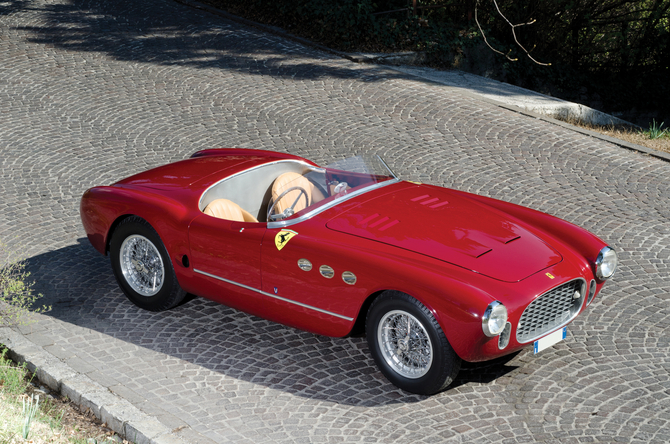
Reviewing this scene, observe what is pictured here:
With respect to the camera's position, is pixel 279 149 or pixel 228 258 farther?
pixel 279 149

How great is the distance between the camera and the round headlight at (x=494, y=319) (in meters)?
4.29

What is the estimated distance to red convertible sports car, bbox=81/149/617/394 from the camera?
4.49m

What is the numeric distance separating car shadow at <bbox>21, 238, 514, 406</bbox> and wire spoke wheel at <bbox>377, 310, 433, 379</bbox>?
21cm

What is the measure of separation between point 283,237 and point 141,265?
1.55m

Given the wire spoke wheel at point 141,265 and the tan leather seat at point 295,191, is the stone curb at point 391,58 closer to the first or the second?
the tan leather seat at point 295,191

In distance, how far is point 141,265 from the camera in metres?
5.94

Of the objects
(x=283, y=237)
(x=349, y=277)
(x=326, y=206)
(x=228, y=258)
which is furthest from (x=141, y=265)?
(x=349, y=277)

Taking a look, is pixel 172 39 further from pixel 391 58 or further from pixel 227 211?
pixel 227 211

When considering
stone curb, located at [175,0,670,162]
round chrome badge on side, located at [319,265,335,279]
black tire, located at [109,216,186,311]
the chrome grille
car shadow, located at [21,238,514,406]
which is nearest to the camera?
the chrome grille

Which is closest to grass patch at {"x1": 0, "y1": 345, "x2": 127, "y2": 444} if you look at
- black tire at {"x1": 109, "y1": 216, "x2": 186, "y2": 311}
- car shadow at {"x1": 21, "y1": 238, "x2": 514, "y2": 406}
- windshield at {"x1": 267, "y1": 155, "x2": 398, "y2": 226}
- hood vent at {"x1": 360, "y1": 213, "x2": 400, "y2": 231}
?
car shadow at {"x1": 21, "y1": 238, "x2": 514, "y2": 406}

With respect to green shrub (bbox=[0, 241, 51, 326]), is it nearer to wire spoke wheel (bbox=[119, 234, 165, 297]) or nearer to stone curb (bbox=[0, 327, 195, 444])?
stone curb (bbox=[0, 327, 195, 444])

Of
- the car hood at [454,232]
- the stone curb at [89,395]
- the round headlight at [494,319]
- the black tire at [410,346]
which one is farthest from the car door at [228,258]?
the round headlight at [494,319]

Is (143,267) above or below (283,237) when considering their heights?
below

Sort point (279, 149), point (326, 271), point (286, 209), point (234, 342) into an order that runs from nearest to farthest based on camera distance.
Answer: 1. point (326, 271)
2. point (286, 209)
3. point (234, 342)
4. point (279, 149)
